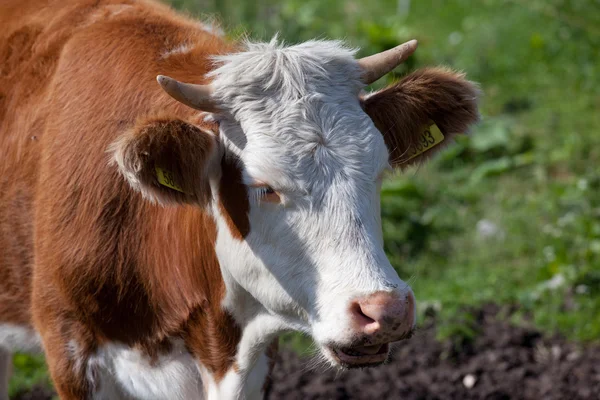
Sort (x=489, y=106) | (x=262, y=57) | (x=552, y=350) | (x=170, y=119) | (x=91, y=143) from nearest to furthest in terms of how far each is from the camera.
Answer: (x=170, y=119) < (x=262, y=57) < (x=91, y=143) < (x=552, y=350) < (x=489, y=106)

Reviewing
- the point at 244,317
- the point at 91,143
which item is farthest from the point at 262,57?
the point at 244,317

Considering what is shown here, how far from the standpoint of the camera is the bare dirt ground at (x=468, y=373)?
18.3 ft

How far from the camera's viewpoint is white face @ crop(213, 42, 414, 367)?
3.37m

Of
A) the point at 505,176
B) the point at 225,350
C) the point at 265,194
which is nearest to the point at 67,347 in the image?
the point at 225,350

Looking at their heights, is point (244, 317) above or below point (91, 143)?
below

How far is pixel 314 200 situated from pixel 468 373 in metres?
2.74

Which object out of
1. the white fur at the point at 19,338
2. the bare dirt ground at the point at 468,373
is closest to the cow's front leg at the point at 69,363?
the white fur at the point at 19,338

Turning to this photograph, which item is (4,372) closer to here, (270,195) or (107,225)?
(107,225)

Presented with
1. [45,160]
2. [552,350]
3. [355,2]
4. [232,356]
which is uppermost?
[45,160]

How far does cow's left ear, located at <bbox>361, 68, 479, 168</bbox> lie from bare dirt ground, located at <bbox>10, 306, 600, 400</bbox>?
1950 millimetres

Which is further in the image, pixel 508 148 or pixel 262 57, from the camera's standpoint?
pixel 508 148

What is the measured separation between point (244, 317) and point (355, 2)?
9.43 meters

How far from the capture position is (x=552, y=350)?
5.95 meters

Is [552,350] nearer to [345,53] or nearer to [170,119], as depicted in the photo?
[345,53]
